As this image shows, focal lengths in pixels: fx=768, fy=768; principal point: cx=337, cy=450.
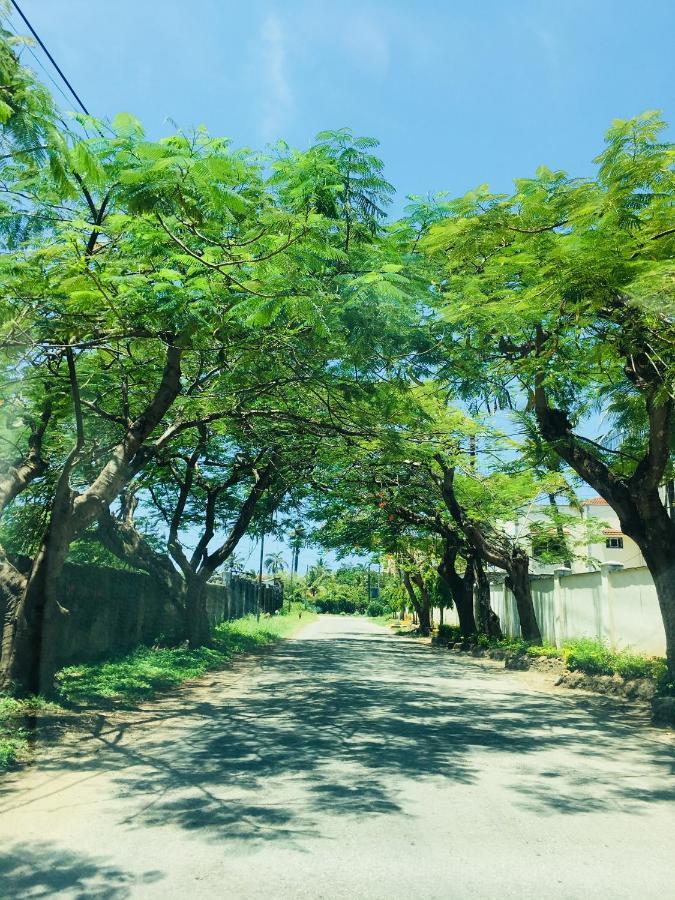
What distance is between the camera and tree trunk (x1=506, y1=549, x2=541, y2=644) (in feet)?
69.9

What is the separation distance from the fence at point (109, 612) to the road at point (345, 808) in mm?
4494

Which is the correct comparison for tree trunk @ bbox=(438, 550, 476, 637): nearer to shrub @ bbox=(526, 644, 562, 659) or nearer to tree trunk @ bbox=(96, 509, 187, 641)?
shrub @ bbox=(526, 644, 562, 659)

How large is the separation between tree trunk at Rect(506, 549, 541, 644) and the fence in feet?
31.3

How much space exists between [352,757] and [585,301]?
5.41 meters

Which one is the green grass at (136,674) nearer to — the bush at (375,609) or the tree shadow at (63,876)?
the tree shadow at (63,876)

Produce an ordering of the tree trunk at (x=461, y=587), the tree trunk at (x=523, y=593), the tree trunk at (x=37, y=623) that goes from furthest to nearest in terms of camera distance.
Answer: the tree trunk at (x=461, y=587) → the tree trunk at (x=523, y=593) → the tree trunk at (x=37, y=623)

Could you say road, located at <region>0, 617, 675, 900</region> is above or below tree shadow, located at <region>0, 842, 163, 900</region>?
below

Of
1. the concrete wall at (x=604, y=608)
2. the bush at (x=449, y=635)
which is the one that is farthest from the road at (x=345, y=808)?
the bush at (x=449, y=635)

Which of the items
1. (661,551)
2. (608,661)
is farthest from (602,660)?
(661,551)

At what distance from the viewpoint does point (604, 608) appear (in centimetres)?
1703

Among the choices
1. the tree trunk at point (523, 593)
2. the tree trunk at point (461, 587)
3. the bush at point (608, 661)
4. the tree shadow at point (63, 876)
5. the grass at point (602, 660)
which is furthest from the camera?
the tree trunk at point (461, 587)

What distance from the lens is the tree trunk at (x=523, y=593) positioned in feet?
69.9

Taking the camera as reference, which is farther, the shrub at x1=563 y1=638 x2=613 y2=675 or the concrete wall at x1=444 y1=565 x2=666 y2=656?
the concrete wall at x1=444 y1=565 x2=666 y2=656

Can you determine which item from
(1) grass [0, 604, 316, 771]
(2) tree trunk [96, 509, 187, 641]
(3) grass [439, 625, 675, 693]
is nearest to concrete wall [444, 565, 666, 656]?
(3) grass [439, 625, 675, 693]
